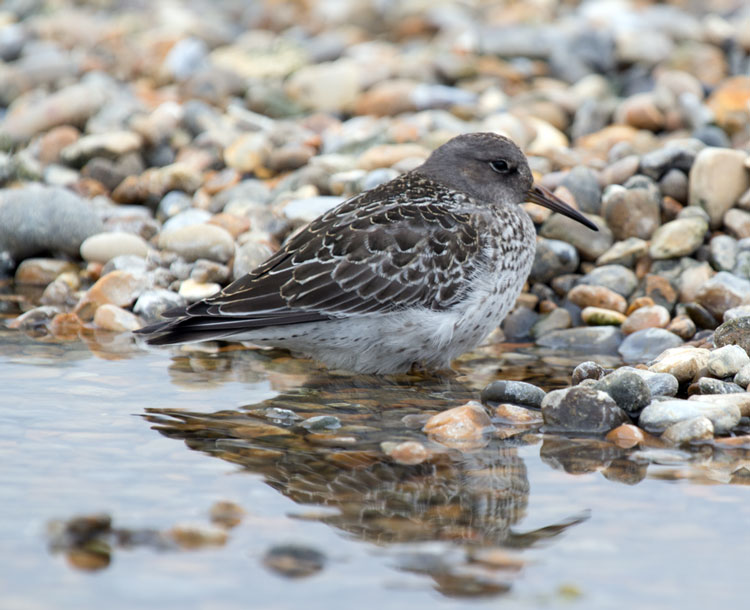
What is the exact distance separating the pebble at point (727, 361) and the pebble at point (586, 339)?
3.82 feet

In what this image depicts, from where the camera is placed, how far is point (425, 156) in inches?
344

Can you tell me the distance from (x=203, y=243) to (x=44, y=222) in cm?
144

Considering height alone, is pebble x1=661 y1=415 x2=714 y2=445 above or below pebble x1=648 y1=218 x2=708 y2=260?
below

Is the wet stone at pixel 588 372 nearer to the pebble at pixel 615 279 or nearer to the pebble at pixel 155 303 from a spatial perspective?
the pebble at pixel 615 279

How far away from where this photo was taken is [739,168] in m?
7.66

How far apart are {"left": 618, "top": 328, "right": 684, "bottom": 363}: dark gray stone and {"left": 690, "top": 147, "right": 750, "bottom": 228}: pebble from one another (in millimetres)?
1378

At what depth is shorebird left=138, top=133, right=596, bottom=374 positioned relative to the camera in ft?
19.6

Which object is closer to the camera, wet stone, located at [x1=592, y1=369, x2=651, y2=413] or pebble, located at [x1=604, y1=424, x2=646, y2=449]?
pebble, located at [x1=604, y1=424, x2=646, y2=449]

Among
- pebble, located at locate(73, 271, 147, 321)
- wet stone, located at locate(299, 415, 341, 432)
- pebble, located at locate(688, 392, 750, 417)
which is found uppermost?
pebble, located at locate(73, 271, 147, 321)

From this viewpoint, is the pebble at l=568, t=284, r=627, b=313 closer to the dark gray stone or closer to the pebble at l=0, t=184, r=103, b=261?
the dark gray stone

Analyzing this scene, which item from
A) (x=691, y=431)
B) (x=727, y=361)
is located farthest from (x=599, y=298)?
(x=691, y=431)

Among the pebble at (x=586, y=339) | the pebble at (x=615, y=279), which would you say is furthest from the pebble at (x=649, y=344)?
the pebble at (x=615, y=279)

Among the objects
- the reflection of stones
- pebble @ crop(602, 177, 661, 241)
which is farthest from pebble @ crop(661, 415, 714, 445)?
pebble @ crop(602, 177, 661, 241)

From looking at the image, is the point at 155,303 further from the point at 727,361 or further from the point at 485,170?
the point at 727,361
